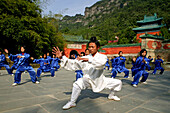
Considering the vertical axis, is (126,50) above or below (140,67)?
above

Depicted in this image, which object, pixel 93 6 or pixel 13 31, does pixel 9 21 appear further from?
pixel 93 6

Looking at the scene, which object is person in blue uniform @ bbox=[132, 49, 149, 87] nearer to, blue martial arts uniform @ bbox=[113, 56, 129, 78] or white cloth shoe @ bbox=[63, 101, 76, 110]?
blue martial arts uniform @ bbox=[113, 56, 129, 78]

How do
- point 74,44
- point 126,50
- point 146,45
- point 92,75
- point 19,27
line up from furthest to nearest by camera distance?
1. point 74,44
2. point 126,50
3. point 146,45
4. point 19,27
5. point 92,75

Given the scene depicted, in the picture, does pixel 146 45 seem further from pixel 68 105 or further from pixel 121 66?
pixel 68 105

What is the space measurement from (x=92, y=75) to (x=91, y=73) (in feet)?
0.18

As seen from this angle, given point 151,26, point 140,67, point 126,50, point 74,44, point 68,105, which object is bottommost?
point 68,105

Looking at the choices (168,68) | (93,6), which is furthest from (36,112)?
(93,6)

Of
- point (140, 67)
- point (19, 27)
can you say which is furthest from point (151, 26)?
point (19, 27)

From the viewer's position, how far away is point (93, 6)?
13262 cm

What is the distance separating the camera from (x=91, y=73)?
2928mm

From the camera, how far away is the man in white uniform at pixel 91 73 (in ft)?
8.88

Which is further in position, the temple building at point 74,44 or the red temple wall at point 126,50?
the temple building at point 74,44

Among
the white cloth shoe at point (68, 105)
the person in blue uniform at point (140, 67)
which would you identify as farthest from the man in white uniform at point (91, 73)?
the person in blue uniform at point (140, 67)

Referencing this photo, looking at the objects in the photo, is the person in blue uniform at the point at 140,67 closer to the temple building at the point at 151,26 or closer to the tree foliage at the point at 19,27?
the tree foliage at the point at 19,27
